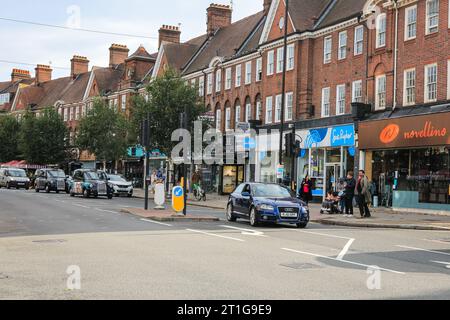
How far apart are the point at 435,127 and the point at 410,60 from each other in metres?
4.83

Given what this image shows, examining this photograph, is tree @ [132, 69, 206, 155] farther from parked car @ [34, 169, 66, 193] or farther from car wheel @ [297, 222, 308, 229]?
car wheel @ [297, 222, 308, 229]

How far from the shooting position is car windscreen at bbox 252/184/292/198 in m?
20.1

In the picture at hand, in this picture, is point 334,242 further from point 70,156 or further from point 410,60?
point 70,156

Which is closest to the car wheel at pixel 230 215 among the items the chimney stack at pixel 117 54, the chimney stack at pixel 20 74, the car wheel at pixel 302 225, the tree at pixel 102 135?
the car wheel at pixel 302 225

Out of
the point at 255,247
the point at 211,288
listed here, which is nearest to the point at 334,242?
the point at 255,247

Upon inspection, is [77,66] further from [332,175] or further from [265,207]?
[265,207]

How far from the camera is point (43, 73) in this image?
9625 centimetres

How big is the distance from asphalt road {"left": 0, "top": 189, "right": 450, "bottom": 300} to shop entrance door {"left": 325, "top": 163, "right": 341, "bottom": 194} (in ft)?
53.4

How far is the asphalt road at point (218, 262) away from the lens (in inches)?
320

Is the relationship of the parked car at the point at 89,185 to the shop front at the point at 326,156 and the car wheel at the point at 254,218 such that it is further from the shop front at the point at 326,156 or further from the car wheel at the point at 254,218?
the car wheel at the point at 254,218

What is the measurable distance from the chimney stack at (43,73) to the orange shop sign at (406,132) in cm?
7388
